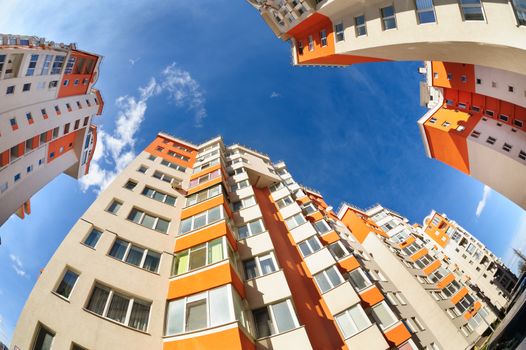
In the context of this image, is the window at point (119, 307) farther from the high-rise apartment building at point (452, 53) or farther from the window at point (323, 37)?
the window at point (323, 37)

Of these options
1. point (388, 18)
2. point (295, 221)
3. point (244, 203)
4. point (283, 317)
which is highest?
point (388, 18)

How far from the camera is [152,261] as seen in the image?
15.0 meters

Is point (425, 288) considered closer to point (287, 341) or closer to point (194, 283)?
point (287, 341)

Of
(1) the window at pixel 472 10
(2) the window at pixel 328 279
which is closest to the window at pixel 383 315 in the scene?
(2) the window at pixel 328 279

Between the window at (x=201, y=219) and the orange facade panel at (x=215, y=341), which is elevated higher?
the window at (x=201, y=219)

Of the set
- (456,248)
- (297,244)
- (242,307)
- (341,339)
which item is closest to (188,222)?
(242,307)

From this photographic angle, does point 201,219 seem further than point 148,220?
Yes

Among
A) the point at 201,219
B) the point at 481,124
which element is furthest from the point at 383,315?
the point at 481,124

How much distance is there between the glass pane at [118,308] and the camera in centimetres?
1140

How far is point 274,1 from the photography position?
100 ft

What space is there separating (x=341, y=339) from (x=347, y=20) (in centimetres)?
2437

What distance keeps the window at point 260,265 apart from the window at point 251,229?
2.43 metres

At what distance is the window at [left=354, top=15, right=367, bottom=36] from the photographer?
62.4ft

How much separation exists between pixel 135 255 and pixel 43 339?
210 inches
